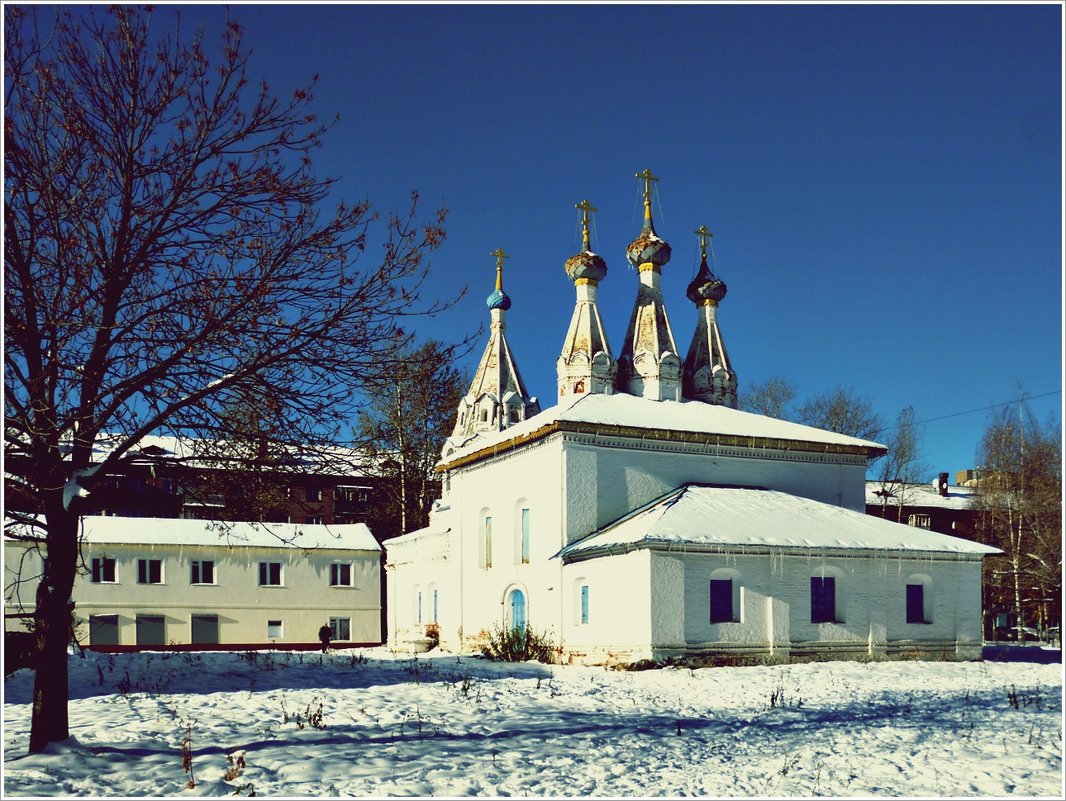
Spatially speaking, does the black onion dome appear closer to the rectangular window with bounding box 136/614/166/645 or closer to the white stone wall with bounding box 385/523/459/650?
the white stone wall with bounding box 385/523/459/650

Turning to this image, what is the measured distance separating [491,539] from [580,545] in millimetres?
5775

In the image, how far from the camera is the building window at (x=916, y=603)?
26484 mm

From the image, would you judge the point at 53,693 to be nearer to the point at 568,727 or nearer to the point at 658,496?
the point at 568,727

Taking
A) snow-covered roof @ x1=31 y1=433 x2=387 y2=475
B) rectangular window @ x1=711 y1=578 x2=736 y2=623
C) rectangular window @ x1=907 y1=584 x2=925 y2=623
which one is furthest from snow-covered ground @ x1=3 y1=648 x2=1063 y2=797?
rectangular window @ x1=907 y1=584 x2=925 y2=623

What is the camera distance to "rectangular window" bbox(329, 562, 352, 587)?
1811 inches

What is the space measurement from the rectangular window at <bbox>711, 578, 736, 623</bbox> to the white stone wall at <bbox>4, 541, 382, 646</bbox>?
929 inches

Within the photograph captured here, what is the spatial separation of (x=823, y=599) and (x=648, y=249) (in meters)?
13.2

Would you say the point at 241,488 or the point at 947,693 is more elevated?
the point at 241,488

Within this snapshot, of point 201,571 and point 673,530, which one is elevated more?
point 673,530

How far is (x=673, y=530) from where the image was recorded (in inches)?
962

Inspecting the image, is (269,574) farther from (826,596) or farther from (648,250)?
(826,596)

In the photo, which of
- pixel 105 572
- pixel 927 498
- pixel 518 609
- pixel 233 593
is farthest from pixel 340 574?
pixel 927 498

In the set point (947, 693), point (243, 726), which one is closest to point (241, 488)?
point (243, 726)

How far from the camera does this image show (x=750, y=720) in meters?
14.3
